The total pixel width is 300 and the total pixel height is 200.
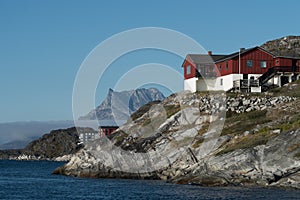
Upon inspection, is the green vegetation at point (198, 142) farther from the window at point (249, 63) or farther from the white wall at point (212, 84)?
the window at point (249, 63)

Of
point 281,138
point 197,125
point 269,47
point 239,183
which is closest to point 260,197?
point 239,183

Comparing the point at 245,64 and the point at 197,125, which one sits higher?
the point at 245,64

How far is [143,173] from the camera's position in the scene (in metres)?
82.3

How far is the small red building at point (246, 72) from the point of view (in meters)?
106

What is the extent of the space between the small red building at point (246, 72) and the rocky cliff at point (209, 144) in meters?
5.41

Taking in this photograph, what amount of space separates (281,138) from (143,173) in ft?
80.1

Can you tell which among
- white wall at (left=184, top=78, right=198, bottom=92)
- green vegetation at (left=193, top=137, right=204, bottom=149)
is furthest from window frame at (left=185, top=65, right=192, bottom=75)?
green vegetation at (left=193, top=137, right=204, bottom=149)

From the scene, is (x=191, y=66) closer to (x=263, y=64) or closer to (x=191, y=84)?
(x=191, y=84)

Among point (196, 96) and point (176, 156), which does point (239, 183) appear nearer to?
point (176, 156)

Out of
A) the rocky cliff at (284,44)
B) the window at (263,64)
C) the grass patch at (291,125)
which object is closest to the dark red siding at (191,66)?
the window at (263,64)

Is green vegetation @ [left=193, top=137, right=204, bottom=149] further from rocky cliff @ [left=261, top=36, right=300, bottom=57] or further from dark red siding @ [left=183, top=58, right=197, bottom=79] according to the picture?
rocky cliff @ [left=261, top=36, right=300, bottom=57]

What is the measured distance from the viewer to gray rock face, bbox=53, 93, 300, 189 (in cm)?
6400

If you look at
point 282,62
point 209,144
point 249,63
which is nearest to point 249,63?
point 249,63

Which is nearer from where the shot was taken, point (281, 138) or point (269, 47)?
point (281, 138)
